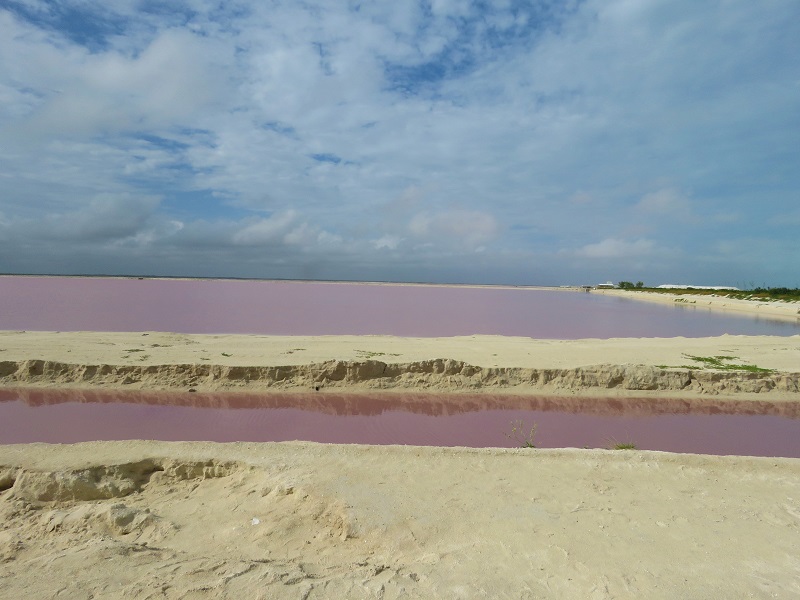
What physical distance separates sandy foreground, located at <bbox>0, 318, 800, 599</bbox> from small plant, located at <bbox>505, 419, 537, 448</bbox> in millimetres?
1840

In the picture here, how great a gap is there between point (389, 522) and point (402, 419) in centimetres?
477

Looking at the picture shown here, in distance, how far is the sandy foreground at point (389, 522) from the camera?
345 centimetres

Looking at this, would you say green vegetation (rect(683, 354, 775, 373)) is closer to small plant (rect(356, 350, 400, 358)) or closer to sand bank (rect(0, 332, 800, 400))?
sand bank (rect(0, 332, 800, 400))

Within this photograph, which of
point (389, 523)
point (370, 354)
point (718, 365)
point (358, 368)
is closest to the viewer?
point (389, 523)

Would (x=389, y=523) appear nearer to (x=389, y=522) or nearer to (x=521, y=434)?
(x=389, y=522)

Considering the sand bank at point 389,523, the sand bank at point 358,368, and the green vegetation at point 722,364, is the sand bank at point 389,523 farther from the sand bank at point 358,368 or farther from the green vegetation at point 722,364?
the green vegetation at point 722,364

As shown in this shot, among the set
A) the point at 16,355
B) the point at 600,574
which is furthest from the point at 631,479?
the point at 16,355

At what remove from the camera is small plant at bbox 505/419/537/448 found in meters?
8.00

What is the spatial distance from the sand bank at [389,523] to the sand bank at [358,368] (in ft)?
Result: 16.1

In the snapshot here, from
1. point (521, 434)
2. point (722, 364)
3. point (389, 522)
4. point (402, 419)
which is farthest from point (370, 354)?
point (722, 364)

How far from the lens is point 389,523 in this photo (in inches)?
175

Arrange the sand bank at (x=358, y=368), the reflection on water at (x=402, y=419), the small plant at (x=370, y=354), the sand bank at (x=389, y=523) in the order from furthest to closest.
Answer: the small plant at (x=370, y=354)
the sand bank at (x=358, y=368)
the reflection on water at (x=402, y=419)
the sand bank at (x=389, y=523)

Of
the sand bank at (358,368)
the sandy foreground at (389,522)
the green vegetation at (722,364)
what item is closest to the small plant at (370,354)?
the sand bank at (358,368)

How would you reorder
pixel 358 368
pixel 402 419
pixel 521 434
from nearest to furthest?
pixel 521 434, pixel 402 419, pixel 358 368
